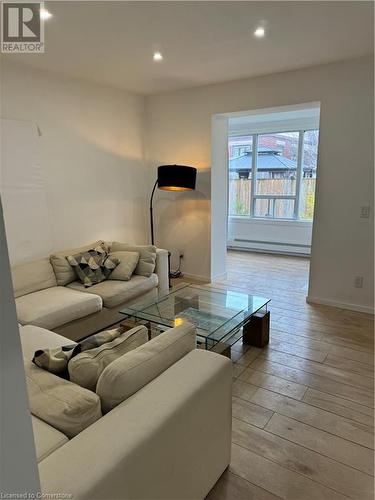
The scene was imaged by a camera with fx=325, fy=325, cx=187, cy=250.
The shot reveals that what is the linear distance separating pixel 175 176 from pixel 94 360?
2977mm

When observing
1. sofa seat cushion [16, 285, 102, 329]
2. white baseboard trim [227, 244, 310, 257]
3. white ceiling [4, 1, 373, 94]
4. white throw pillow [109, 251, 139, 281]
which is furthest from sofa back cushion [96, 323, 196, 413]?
white baseboard trim [227, 244, 310, 257]

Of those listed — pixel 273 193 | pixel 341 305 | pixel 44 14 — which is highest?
pixel 44 14

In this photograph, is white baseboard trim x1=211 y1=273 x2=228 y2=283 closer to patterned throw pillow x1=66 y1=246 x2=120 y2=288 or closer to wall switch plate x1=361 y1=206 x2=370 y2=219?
patterned throw pillow x1=66 y1=246 x2=120 y2=288

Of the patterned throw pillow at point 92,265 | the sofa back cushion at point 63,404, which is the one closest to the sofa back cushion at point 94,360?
the sofa back cushion at point 63,404

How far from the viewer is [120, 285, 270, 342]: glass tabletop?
2.56m

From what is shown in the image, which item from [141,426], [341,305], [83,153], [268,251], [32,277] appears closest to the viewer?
[141,426]

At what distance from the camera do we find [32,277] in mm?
3109

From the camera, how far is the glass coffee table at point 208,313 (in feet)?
8.14

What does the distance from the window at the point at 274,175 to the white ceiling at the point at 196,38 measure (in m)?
2.98

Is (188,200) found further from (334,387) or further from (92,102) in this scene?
(334,387)

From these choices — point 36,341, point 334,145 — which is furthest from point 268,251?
point 36,341

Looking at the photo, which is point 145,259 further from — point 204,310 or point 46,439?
point 46,439

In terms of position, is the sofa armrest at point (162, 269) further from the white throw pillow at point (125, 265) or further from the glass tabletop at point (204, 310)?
the glass tabletop at point (204, 310)

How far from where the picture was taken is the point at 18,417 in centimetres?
69
